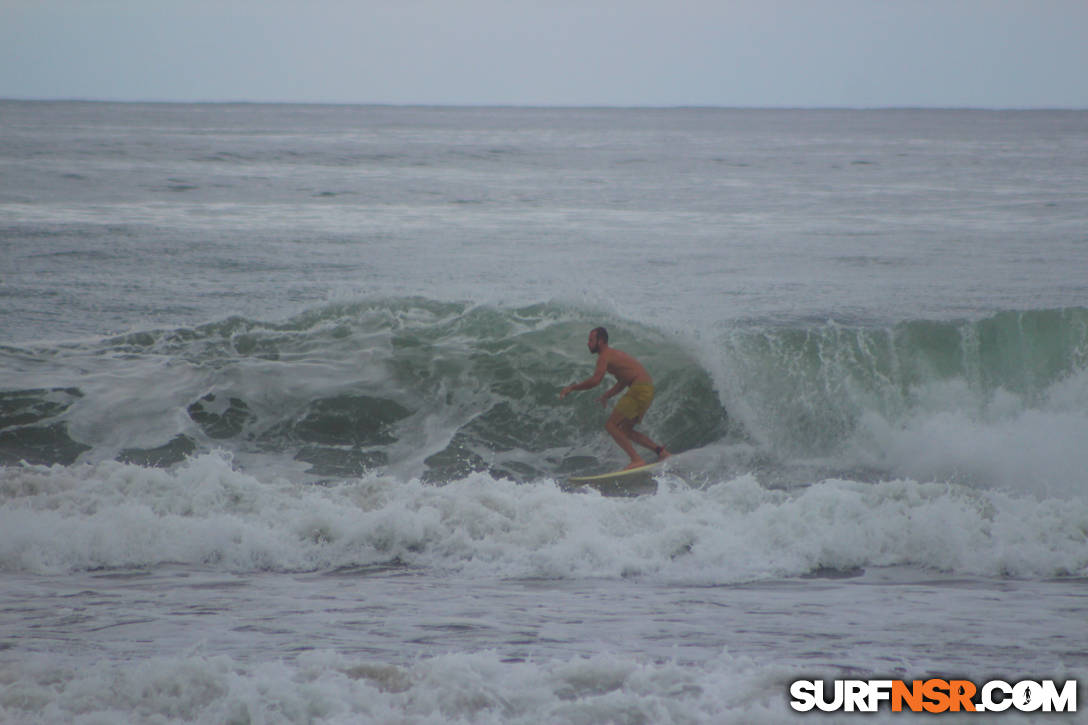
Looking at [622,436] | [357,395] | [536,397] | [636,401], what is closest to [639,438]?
[622,436]

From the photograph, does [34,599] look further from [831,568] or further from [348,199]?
[348,199]

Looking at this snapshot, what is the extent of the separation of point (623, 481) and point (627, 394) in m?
1.10

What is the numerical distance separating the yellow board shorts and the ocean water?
26.2 inches

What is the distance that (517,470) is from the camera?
1023cm

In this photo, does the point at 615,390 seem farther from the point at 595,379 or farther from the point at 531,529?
the point at 531,529

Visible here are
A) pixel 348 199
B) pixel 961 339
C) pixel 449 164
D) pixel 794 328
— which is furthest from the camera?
pixel 449 164

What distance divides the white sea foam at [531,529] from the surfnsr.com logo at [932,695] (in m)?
2.07

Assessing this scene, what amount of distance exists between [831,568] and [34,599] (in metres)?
5.14

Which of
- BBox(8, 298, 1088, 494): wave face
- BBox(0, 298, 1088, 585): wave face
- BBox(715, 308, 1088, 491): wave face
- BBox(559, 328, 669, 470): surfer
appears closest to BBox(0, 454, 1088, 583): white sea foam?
BBox(0, 298, 1088, 585): wave face

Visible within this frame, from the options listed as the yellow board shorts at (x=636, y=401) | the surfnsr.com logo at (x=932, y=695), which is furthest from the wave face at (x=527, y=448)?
the surfnsr.com logo at (x=932, y=695)

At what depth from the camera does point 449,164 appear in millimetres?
45781

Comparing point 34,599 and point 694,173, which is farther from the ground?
point 694,173

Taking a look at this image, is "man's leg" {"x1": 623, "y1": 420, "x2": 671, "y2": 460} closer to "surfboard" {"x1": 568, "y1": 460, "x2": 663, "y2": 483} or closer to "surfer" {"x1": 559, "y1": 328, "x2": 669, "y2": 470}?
"surfer" {"x1": 559, "y1": 328, "x2": 669, "y2": 470}

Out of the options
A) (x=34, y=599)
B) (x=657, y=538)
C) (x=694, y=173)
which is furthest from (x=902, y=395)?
(x=694, y=173)
